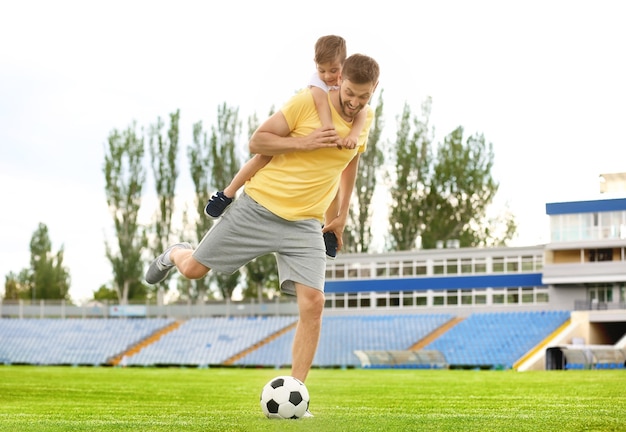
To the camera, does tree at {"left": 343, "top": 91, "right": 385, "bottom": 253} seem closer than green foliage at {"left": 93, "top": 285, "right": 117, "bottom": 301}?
Yes

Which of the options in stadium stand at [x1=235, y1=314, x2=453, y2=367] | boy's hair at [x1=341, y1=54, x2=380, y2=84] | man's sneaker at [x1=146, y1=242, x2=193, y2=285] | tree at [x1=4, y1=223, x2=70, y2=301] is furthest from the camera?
tree at [x1=4, y1=223, x2=70, y2=301]

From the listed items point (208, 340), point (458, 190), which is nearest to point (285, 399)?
point (208, 340)

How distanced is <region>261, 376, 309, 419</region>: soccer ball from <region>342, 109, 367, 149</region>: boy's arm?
146 centimetres

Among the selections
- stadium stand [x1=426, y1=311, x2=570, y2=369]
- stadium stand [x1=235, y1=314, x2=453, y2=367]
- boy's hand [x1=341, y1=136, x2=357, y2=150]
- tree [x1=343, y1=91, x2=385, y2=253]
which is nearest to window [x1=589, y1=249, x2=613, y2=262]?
stadium stand [x1=426, y1=311, x2=570, y2=369]

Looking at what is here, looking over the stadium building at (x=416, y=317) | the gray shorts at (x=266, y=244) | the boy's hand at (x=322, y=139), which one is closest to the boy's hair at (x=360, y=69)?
the boy's hand at (x=322, y=139)

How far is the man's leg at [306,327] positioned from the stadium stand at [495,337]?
29.3 meters

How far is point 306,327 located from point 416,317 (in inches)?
1452

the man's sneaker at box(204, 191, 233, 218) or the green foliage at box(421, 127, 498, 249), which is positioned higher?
the green foliage at box(421, 127, 498, 249)

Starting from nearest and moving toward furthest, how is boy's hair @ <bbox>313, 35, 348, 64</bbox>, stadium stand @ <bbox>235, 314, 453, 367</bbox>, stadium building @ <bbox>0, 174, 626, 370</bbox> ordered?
boy's hair @ <bbox>313, 35, 348, 64</bbox>
stadium building @ <bbox>0, 174, 626, 370</bbox>
stadium stand @ <bbox>235, 314, 453, 367</bbox>

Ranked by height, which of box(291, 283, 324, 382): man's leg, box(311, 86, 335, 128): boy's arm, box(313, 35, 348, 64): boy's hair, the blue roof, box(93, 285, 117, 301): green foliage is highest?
the blue roof

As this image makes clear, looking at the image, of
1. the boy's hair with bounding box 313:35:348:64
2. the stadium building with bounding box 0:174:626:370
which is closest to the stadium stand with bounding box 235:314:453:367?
the stadium building with bounding box 0:174:626:370

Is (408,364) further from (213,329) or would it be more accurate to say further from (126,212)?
(126,212)

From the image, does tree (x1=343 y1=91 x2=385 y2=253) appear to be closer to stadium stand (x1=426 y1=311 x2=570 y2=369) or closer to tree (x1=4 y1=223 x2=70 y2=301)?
stadium stand (x1=426 y1=311 x2=570 y2=369)

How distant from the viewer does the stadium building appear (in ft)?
124
